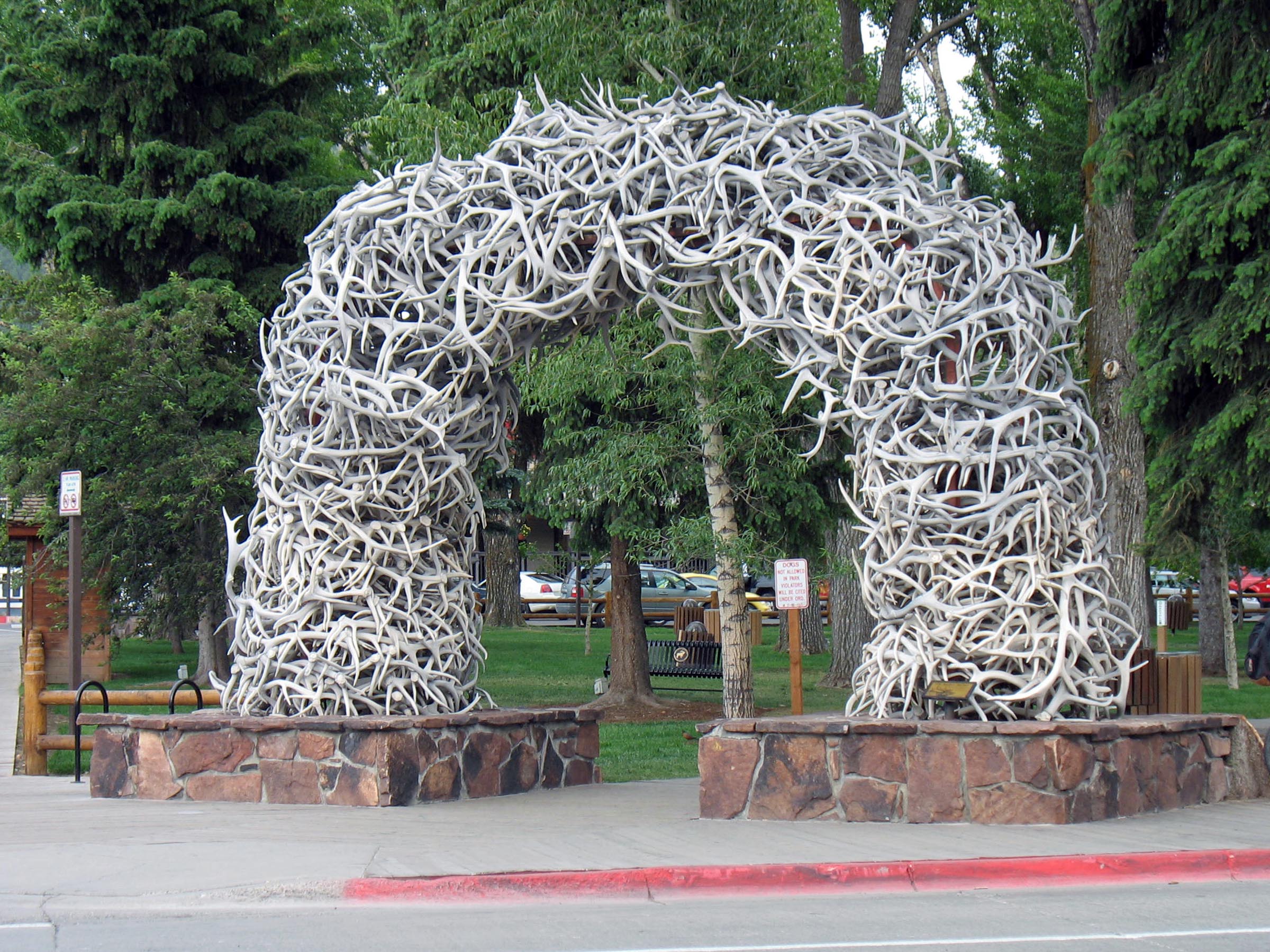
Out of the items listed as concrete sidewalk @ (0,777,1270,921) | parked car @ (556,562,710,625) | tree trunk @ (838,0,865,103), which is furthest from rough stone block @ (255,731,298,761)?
parked car @ (556,562,710,625)

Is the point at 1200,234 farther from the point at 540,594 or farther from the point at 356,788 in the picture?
the point at 540,594

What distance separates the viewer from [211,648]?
18.2 metres

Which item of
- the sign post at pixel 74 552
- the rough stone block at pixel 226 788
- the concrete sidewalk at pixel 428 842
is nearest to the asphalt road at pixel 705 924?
the concrete sidewalk at pixel 428 842

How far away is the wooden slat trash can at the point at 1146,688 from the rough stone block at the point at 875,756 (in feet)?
7.17

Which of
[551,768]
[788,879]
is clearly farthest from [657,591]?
[788,879]

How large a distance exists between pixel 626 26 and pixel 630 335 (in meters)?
3.72

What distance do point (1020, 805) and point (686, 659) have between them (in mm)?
11488

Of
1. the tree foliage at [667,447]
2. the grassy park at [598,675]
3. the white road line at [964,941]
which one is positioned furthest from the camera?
the tree foliage at [667,447]

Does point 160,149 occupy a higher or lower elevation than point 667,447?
higher

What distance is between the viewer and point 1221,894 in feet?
22.6

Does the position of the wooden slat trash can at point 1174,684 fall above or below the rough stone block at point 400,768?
above

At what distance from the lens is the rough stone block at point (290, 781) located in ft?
30.9

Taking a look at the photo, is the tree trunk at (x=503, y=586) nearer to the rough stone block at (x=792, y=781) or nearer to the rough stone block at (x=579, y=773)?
the rough stone block at (x=579, y=773)

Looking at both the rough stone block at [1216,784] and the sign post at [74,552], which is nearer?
the rough stone block at [1216,784]
